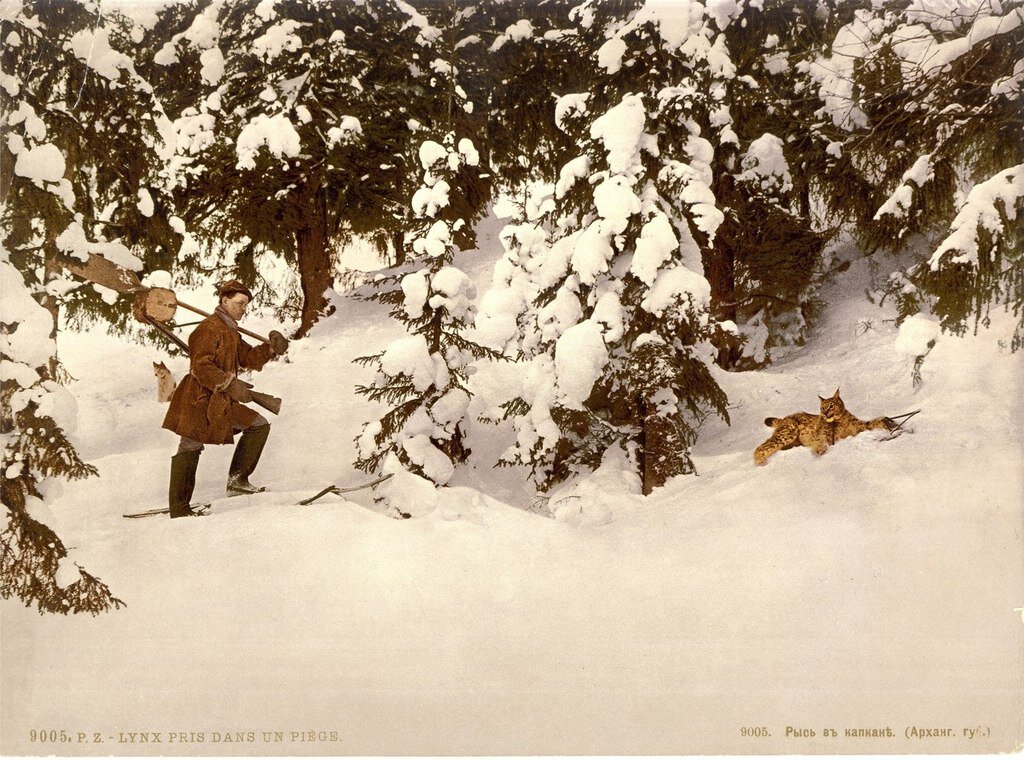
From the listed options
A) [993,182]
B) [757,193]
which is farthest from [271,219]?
[993,182]

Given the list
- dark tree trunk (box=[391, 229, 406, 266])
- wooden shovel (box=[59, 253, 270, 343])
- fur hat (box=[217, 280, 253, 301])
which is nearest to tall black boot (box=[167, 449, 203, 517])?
wooden shovel (box=[59, 253, 270, 343])

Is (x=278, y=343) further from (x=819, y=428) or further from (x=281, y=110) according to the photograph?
(x=819, y=428)

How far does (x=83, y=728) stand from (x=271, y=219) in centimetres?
362

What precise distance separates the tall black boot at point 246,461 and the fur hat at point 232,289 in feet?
3.07

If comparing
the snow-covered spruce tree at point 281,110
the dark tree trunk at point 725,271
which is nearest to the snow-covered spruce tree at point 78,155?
the snow-covered spruce tree at point 281,110

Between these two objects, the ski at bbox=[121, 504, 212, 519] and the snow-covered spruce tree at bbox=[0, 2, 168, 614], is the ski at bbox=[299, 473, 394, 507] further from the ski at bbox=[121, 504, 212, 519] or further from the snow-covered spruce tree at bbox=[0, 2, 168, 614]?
the snow-covered spruce tree at bbox=[0, 2, 168, 614]

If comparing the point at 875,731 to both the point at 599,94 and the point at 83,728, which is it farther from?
the point at 83,728

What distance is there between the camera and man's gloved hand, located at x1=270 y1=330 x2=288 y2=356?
5.24 m

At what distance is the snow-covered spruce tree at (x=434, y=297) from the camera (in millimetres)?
5195

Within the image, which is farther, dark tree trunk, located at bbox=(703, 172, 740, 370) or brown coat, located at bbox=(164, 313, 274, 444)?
dark tree trunk, located at bbox=(703, 172, 740, 370)

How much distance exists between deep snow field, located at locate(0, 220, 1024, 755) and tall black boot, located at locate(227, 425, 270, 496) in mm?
87

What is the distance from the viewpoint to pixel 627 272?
5254 mm

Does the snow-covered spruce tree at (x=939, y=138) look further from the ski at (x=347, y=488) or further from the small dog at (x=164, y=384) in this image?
the small dog at (x=164, y=384)

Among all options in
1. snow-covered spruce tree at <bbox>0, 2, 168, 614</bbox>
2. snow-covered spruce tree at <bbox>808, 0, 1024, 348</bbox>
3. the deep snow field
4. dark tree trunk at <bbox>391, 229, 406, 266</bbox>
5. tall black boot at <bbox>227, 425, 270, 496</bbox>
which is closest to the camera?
the deep snow field
